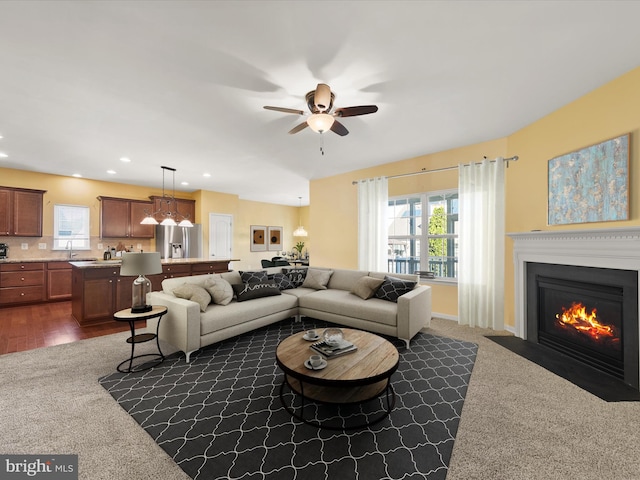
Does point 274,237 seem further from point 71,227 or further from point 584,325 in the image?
point 584,325

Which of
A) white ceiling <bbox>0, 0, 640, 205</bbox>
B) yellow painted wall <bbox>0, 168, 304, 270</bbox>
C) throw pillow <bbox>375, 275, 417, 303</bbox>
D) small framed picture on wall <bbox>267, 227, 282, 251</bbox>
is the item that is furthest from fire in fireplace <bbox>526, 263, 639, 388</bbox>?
small framed picture on wall <bbox>267, 227, 282, 251</bbox>

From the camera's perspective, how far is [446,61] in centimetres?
213

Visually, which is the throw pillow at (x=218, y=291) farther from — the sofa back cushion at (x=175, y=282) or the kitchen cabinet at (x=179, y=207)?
the kitchen cabinet at (x=179, y=207)

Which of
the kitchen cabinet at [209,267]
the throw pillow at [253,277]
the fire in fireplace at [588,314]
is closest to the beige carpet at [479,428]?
the fire in fireplace at [588,314]

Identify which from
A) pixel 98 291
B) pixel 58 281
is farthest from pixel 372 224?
pixel 58 281

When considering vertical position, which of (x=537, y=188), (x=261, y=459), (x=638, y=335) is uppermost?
(x=537, y=188)

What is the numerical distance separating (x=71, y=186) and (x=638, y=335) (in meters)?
9.47

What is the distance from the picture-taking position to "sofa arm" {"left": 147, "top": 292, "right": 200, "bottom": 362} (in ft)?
9.13

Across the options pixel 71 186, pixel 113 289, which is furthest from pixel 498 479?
pixel 71 186

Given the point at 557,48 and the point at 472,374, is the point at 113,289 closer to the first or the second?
the point at 472,374

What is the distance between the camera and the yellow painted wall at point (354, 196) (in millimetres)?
4211

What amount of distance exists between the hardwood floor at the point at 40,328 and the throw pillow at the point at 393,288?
382 centimetres

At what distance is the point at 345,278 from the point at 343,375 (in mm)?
2640

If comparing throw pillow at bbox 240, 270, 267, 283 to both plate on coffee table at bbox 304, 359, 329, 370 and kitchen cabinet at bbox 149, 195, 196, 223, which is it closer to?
plate on coffee table at bbox 304, 359, 329, 370
